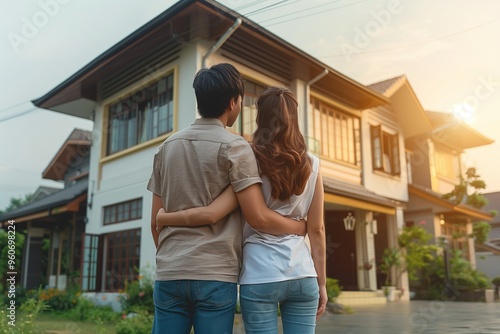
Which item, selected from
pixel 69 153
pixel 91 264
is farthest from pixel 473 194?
pixel 69 153

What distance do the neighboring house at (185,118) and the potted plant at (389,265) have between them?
494mm

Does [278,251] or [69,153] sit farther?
[69,153]

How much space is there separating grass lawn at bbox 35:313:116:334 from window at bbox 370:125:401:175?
921 cm

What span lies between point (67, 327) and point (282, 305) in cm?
693

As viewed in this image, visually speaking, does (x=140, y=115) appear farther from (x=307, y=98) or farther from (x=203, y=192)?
(x=203, y=192)

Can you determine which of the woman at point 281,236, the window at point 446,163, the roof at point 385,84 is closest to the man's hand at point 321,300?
the woman at point 281,236

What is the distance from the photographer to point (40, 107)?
12.7 m

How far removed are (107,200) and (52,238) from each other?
5.14 metres

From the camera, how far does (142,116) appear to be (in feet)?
37.3

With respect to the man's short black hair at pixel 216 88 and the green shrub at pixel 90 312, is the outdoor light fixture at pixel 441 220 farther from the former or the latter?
the man's short black hair at pixel 216 88

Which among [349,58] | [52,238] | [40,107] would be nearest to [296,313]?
[349,58]

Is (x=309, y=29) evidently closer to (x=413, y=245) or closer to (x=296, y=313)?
(x=413, y=245)

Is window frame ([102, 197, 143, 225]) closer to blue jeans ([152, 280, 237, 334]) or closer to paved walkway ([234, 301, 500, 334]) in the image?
paved walkway ([234, 301, 500, 334])

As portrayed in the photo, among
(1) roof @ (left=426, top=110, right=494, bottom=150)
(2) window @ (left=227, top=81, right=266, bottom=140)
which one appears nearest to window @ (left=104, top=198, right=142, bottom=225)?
(2) window @ (left=227, top=81, right=266, bottom=140)
